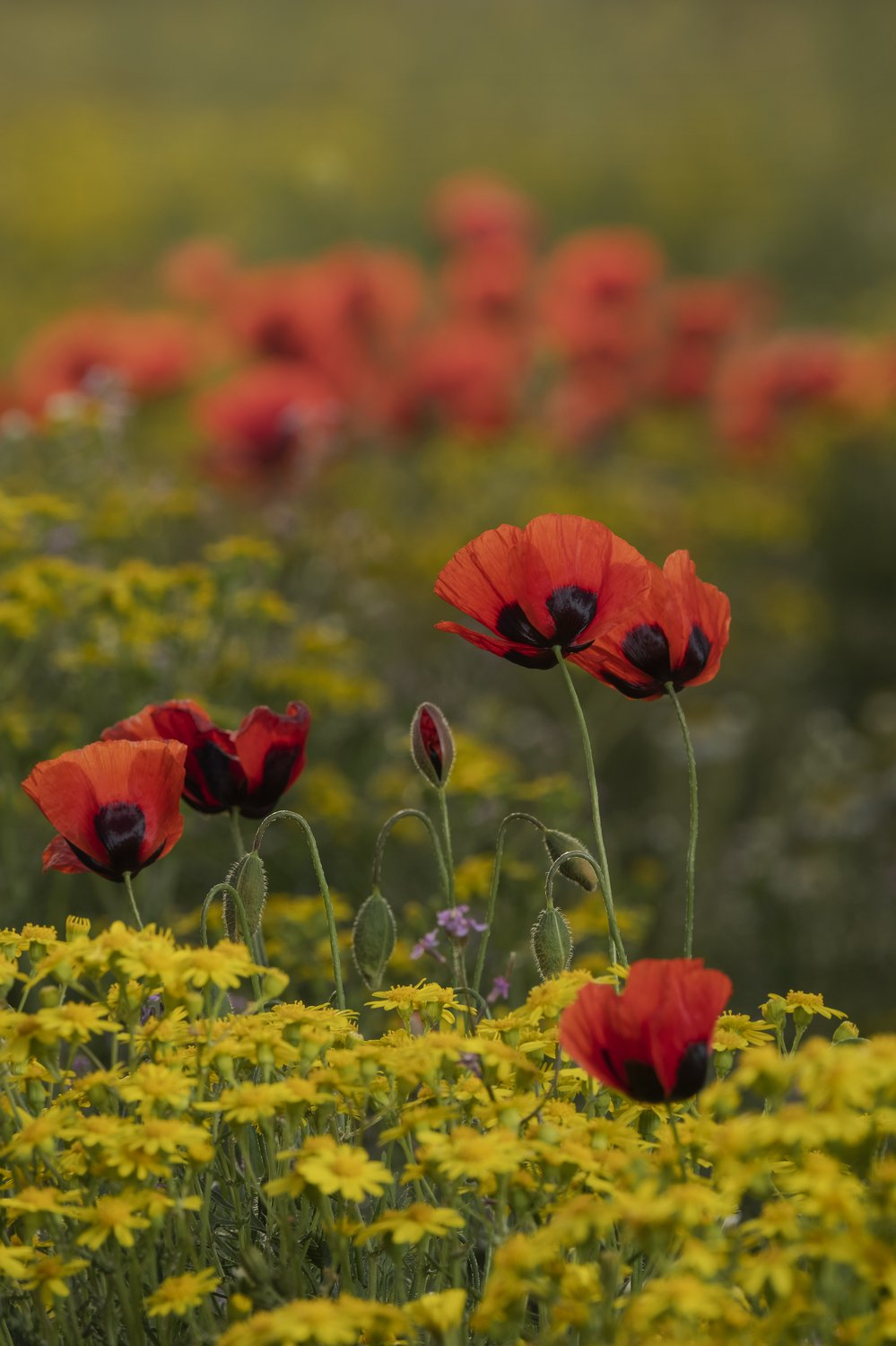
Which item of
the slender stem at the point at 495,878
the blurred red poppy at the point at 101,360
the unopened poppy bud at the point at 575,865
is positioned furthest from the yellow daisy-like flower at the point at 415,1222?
the blurred red poppy at the point at 101,360

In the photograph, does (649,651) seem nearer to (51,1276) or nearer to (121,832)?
(121,832)

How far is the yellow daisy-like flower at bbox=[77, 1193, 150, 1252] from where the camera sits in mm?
807

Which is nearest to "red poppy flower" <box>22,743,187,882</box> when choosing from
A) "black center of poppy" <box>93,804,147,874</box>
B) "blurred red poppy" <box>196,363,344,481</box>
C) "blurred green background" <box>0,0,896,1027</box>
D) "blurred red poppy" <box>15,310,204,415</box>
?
"black center of poppy" <box>93,804,147,874</box>

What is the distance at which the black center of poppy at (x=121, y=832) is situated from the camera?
3.40 feet

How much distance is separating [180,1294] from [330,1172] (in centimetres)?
11

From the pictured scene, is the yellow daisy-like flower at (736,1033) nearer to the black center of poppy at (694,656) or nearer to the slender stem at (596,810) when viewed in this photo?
the slender stem at (596,810)

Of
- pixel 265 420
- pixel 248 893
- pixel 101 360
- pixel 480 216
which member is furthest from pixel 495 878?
pixel 480 216

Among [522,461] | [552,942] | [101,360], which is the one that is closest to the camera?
[552,942]

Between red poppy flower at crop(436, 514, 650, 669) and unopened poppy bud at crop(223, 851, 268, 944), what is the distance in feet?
0.75

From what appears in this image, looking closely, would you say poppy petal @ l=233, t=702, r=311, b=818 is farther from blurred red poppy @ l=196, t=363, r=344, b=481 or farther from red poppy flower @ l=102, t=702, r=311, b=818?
blurred red poppy @ l=196, t=363, r=344, b=481

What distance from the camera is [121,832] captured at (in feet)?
3.43

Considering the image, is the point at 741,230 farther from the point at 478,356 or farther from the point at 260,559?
the point at 260,559

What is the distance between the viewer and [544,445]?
Answer: 14.4 ft

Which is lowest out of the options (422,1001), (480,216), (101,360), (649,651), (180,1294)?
(180,1294)
